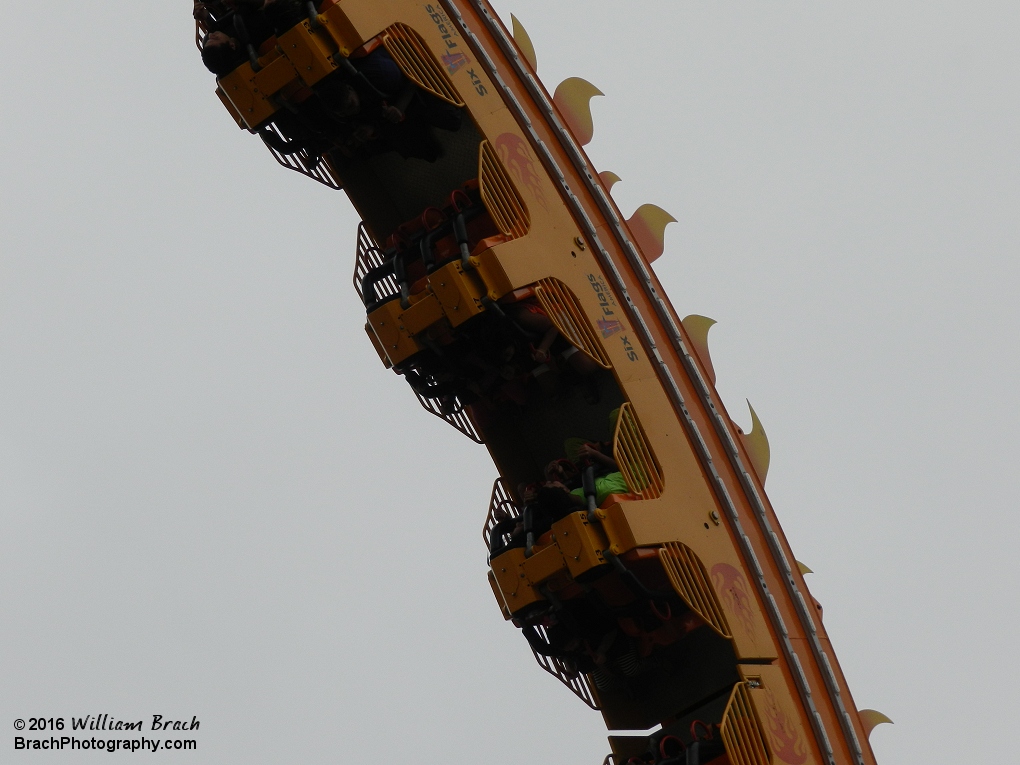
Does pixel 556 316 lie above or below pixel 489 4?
below

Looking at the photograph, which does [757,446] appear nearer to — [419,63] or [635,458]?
[635,458]

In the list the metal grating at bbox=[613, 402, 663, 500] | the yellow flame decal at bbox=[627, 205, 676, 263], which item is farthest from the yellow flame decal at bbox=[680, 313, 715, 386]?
the metal grating at bbox=[613, 402, 663, 500]

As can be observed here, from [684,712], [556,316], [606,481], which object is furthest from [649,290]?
[684,712]

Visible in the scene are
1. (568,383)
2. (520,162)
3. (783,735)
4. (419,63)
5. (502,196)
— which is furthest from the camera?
(568,383)

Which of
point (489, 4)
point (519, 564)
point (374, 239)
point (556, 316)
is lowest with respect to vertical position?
point (519, 564)

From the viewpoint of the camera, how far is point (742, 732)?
13625 mm

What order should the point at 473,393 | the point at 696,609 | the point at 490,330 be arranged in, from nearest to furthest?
the point at 696,609
the point at 490,330
the point at 473,393

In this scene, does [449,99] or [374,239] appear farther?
[374,239]

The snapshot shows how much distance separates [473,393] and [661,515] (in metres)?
3.13

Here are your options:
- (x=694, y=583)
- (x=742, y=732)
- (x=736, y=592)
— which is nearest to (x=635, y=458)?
(x=694, y=583)

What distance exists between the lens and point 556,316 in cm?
1458

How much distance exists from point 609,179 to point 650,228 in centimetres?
80

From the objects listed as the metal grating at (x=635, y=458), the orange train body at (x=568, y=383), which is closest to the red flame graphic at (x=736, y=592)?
the orange train body at (x=568, y=383)

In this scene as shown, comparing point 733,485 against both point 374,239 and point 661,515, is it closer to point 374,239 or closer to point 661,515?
point 661,515
